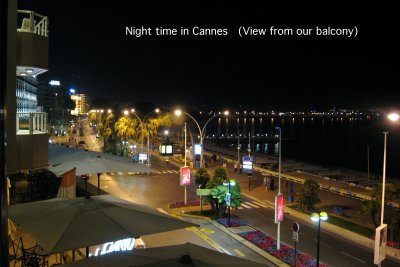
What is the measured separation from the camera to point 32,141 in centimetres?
1342

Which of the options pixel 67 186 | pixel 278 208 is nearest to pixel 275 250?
pixel 278 208

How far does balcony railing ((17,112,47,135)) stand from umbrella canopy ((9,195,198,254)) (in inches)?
177

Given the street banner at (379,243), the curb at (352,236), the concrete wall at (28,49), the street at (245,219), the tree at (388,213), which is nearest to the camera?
the concrete wall at (28,49)

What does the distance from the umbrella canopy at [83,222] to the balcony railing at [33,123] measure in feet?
14.8

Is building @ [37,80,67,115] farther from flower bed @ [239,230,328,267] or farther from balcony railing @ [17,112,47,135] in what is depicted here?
balcony railing @ [17,112,47,135]

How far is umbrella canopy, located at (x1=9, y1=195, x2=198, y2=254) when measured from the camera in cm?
804

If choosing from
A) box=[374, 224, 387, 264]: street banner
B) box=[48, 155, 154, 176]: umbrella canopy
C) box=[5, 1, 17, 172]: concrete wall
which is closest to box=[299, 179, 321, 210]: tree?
box=[374, 224, 387, 264]: street banner

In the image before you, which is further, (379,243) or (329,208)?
(329,208)

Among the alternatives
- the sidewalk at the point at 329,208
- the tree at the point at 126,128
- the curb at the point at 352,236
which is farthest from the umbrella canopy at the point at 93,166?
the tree at the point at 126,128

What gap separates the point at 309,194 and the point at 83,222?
21.1 meters

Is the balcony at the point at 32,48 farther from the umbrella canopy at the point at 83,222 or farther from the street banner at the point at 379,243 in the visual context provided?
the street banner at the point at 379,243

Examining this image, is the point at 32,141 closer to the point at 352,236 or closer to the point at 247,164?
the point at 352,236

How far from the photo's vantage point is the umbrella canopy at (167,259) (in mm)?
6023

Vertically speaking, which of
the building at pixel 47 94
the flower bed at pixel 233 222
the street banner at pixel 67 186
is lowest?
the flower bed at pixel 233 222
